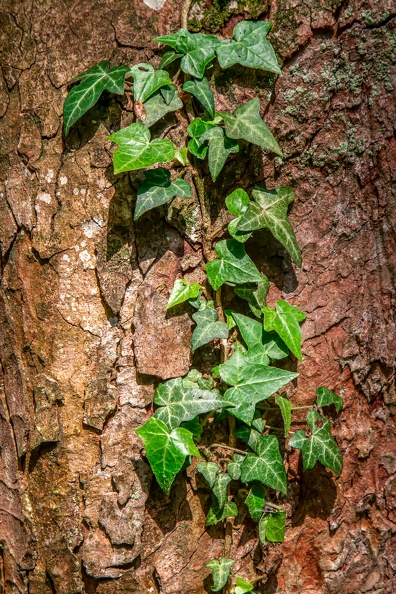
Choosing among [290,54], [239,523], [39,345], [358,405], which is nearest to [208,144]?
[290,54]

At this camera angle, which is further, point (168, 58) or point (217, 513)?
point (217, 513)

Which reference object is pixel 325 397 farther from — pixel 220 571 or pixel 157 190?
pixel 157 190

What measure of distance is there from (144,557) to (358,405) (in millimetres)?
700

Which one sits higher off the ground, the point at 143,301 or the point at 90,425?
the point at 143,301

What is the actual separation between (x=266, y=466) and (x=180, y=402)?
277 millimetres

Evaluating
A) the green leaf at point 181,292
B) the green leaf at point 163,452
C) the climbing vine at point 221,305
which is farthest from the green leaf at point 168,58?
the green leaf at point 163,452

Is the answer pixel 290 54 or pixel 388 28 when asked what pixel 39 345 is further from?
pixel 388 28

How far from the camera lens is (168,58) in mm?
1197

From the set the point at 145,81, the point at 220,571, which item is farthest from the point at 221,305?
Result: the point at 220,571

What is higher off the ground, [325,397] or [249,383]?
[249,383]

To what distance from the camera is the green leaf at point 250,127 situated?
121 centimetres

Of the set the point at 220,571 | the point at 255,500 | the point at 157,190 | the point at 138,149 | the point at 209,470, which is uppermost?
the point at 138,149

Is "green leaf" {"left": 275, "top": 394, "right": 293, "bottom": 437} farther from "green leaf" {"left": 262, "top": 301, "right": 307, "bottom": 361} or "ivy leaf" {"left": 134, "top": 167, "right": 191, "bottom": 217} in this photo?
"ivy leaf" {"left": 134, "top": 167, "right": 191, "bottom": 217}

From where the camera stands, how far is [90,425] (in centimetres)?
126
